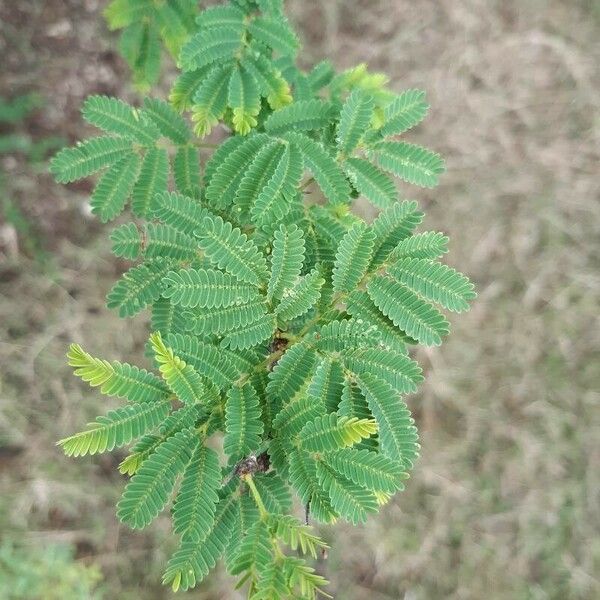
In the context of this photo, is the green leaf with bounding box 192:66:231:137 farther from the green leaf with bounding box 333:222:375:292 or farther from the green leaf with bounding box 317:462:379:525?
the green leaf with bounding box 317:462:379:525

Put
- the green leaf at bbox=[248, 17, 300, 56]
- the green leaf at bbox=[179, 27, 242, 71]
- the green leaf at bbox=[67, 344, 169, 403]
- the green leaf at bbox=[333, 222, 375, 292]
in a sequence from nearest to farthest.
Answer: the green leaf at bbox=[67, 344, 169, 403] < the green leaf at bbox=[333, 222, 375, 292] < the green leaf at bbox=[179, 27, 242, 71] < the green leaf at bbox=[248, 17, 300, 56]

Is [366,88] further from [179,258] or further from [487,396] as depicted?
[487,396]

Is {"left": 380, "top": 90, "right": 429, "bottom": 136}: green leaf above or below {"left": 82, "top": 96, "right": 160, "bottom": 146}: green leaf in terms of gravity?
above

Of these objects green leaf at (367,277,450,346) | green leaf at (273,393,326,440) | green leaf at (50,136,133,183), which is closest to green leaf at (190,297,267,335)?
green leaf at (273,393,326,440)

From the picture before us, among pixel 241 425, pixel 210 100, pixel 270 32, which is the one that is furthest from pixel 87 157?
pixel 241 425

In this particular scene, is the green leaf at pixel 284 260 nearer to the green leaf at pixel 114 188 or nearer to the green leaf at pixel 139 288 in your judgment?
the green leaf at pixel 139 288

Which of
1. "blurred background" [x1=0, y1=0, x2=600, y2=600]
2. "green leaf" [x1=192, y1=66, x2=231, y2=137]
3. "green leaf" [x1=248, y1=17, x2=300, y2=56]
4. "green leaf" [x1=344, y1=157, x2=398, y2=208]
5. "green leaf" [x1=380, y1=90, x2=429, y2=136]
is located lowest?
"blurred background" [x1=0, y1=0, x2=600, y2=600]

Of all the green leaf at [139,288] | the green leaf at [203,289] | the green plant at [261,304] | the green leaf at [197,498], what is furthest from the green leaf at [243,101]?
the green leaf at [197,498]
